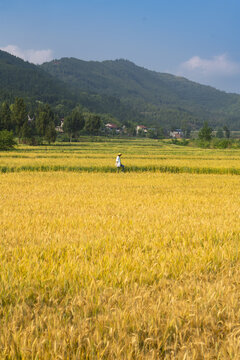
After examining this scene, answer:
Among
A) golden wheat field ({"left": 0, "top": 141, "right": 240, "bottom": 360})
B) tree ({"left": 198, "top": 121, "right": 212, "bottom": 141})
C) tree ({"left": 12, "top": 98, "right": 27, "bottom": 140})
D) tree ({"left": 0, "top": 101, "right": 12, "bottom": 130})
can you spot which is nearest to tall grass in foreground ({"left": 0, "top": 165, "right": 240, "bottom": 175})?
golden wheat field ({"left": 0, "top": 141, "right": 240, "bottom": 360})

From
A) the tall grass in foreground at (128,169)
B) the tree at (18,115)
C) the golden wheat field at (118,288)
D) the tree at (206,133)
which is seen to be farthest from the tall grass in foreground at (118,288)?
the tree at (206,133)

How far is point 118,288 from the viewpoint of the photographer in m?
3.85

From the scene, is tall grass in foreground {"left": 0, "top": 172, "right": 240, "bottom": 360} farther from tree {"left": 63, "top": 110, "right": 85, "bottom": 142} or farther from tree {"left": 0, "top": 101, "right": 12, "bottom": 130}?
tree {"left": 63, "top": 110, "right": 85, "bottom": 142}

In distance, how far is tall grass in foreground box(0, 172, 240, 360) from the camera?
2.72 m

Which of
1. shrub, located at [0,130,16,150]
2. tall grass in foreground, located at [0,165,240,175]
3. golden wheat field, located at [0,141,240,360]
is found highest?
shrub, located at [0,130,16,150]

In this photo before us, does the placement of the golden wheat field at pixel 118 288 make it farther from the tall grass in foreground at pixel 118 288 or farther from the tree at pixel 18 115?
the tree at pixel 18 115

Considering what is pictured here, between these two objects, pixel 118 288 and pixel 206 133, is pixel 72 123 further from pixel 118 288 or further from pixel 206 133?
pixel 118 288

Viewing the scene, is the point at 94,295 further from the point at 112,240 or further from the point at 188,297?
the point at 112,240

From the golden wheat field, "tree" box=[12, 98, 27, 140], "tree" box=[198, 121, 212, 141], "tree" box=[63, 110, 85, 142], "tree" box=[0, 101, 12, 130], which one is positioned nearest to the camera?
the golden wheat field

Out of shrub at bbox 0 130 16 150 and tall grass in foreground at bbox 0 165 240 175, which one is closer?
tall grass in foreground at bbox 0 165 240 175

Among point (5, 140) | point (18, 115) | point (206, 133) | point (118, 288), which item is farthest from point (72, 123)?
point (118, 288)

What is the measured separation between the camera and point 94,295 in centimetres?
368

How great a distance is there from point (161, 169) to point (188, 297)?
24668 millimetres

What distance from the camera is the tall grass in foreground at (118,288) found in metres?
2.72
